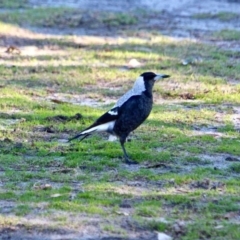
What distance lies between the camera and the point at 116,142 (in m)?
10.6

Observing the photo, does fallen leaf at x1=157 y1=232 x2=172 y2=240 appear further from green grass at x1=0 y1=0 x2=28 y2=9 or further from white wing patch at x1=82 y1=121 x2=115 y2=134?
green grass at x1=0 y1=0 x2=28 y2=9

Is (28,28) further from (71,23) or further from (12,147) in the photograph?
(12,147)

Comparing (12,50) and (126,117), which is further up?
(126,117)

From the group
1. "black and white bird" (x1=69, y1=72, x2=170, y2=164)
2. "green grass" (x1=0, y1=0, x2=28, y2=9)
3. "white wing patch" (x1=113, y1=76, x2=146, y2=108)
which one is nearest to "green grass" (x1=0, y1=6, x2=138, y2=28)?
"green grass" (x1=0, y1=0, x2=28, y2=9)

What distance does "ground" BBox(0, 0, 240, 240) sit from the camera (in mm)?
7609

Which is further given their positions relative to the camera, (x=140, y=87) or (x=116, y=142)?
(x=116, y=142)

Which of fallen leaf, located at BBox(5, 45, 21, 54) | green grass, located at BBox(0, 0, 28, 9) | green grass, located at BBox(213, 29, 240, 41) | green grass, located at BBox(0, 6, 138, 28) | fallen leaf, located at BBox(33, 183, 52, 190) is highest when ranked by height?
green grass, located at BBox(0, 0, 28, 9)

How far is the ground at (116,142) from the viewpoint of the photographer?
761 cm

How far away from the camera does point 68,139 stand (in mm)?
10672

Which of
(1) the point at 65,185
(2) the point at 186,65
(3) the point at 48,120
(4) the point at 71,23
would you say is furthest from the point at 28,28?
(1) the point at 65,185

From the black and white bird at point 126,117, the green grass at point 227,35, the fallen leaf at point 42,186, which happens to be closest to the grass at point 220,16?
the green grass at point 227,35

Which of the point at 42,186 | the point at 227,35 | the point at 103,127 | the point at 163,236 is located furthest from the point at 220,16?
the point at 163,236

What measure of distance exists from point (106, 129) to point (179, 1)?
16703 mm

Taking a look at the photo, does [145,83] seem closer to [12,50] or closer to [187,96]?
[187,96]
